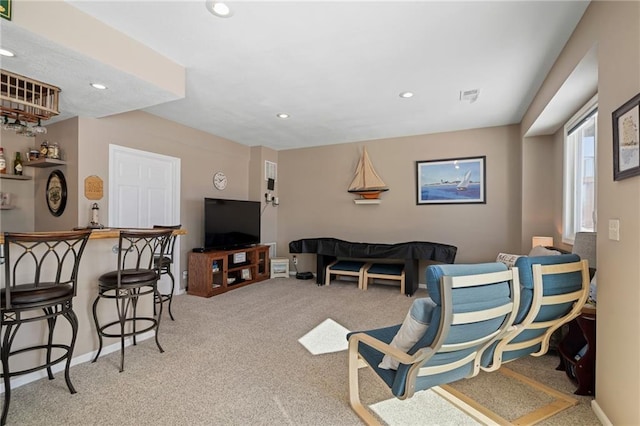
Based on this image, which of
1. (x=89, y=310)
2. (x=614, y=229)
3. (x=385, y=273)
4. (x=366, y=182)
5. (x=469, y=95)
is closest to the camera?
(x=614, y=229)

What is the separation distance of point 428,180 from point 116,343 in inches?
181

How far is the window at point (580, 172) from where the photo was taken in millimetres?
2969

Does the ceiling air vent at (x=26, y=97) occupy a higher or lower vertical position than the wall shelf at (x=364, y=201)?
higher

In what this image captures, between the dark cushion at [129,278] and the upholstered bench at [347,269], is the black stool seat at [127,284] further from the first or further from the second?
the upholstered bench at [347,269]

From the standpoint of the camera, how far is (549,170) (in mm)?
4098

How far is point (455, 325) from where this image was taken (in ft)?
4.64

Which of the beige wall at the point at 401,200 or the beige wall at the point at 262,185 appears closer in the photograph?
the beige wall at the point at 401,200

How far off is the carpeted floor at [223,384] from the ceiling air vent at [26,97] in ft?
7.05

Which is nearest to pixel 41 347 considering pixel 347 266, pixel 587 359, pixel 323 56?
pixel 323 56

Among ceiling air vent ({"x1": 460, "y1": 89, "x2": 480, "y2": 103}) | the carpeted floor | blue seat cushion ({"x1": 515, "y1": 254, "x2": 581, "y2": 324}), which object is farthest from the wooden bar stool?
ceiling air vent ({"x1": 460, "y1": 89, "x2": 480, "y2": 103})

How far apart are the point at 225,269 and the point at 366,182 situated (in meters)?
2.73

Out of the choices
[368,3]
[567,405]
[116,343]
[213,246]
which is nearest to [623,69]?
[368,3]

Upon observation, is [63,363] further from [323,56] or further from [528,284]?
[528,284]

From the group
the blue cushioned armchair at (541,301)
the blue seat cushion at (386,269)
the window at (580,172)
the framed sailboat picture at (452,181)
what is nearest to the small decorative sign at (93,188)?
the blue seat cushion at (386,269)
